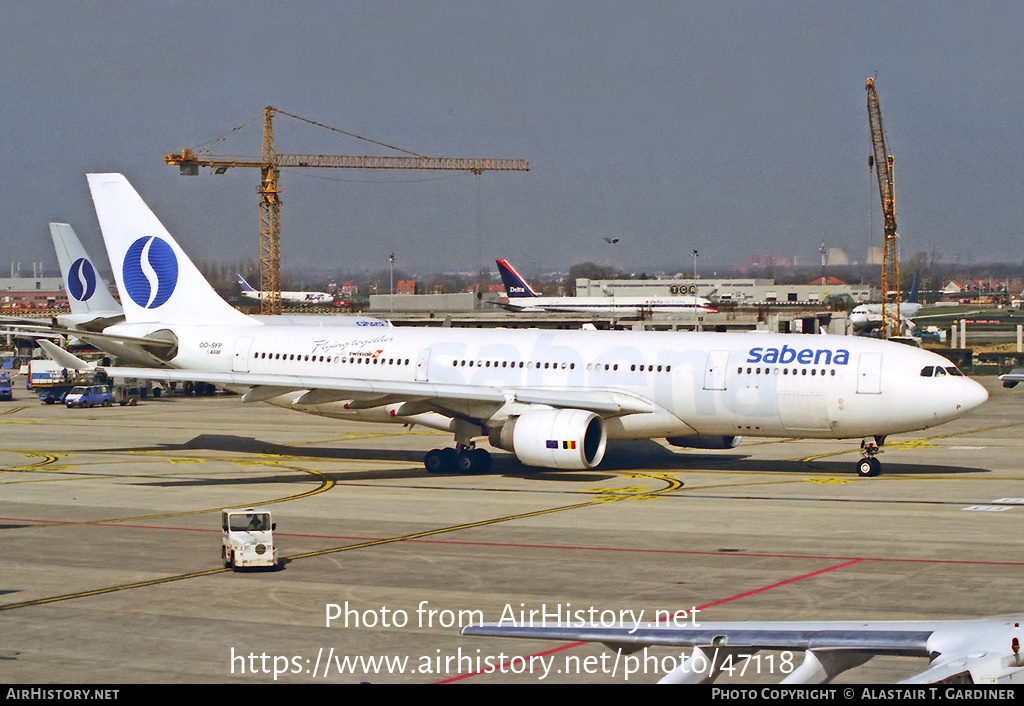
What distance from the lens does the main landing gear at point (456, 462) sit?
39.3 metres

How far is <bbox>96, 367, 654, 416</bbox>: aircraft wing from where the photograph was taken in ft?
123

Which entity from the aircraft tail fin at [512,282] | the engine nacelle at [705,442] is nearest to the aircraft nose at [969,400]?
the engine nacelle at [705,442]

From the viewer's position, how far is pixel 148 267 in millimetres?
46438

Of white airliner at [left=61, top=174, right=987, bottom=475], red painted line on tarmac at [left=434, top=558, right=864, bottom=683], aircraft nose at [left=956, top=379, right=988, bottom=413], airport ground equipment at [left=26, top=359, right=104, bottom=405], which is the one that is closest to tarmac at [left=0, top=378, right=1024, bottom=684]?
red painted line on tarmac at [left=434, top=558, right=864, bottom=683]

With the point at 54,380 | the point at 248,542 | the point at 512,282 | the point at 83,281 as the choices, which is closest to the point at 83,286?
the point at 83,281

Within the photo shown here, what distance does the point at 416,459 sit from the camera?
144ft

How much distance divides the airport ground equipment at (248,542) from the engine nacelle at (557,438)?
A: 13.0 m

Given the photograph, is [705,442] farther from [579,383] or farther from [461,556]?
[461,556]

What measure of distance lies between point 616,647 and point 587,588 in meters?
12.6

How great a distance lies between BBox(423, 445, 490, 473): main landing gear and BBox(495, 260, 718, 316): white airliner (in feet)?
309

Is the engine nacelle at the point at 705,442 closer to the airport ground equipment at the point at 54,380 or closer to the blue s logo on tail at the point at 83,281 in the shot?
the blue s logo on tail at the point at 83,281

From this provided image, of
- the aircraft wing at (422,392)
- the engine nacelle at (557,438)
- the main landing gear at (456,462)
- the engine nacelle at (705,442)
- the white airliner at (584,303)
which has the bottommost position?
the main landing gear at (456,462)

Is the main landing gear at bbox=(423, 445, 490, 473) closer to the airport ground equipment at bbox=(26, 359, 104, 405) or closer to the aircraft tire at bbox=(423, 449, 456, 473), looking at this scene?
the aircraft tire at bbox=(423, 449, 456, 473)
